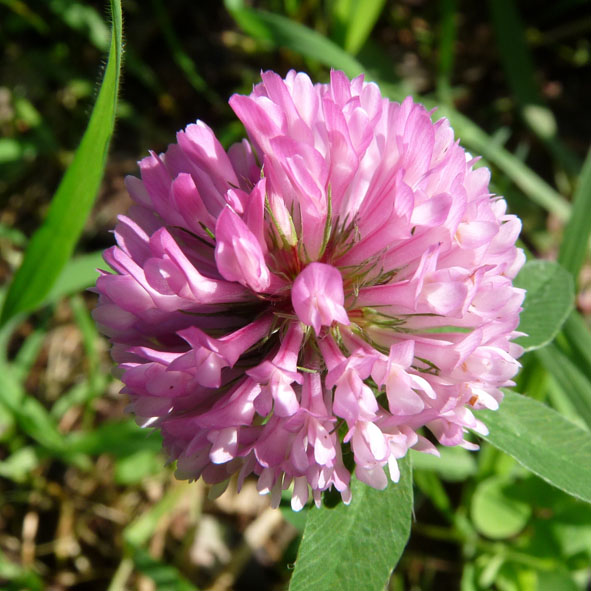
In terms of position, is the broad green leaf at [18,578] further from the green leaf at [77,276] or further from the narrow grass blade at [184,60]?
the narrow grass blade at [184,60]

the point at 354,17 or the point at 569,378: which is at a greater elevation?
the point at 354,17

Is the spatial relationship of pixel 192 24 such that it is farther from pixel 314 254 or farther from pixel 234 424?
pixel 234 424

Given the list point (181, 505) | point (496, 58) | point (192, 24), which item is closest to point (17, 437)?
point (181, 505)

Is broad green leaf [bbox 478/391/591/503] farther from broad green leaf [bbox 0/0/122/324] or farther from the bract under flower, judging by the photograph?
broad green leaf [bbox 0/0/122/324]

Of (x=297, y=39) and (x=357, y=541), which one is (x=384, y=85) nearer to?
(x=297, y=39)

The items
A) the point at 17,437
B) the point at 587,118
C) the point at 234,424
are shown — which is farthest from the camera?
the point at 587,118

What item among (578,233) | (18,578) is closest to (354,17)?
(578,233)
